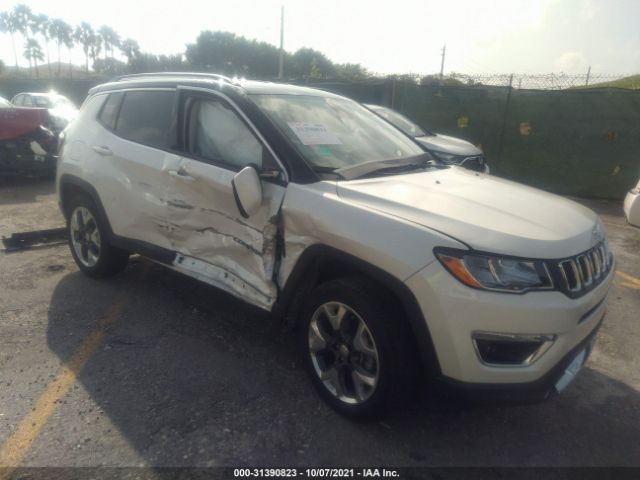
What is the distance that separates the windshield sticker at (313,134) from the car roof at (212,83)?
0.41 metres

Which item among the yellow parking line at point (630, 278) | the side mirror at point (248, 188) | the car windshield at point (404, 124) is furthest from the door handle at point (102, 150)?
the car windshield at point (404, 124)

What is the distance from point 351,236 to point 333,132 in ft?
3.61

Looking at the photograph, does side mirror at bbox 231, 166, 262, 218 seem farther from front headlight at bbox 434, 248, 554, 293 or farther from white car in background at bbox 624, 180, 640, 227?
white car in background at bbox 624, 180, 640, 227

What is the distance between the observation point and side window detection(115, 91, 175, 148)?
3.76 m

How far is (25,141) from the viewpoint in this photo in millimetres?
8828

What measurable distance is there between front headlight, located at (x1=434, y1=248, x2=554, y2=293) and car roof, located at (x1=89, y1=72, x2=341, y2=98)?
185 cm

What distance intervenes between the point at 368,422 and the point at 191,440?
0.92 m

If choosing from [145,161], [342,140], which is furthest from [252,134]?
[145,161]

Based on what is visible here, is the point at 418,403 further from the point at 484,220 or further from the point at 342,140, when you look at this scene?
the point at 342,140

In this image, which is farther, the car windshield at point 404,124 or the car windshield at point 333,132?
the car windshield at point 404,124

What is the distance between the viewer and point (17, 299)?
168 inches

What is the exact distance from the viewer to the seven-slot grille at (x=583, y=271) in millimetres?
2346

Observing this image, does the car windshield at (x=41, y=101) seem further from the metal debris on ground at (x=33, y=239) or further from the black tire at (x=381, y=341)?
the black tire at (x=381, y=341)

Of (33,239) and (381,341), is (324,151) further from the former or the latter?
(33,239)
